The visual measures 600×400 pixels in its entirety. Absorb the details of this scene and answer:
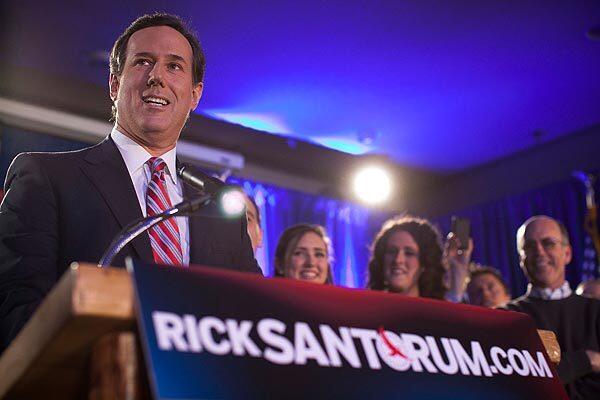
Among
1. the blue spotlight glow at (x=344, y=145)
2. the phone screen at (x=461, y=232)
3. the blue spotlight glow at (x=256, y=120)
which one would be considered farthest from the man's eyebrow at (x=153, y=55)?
the blue spotlight glow at (x=344, y=145)

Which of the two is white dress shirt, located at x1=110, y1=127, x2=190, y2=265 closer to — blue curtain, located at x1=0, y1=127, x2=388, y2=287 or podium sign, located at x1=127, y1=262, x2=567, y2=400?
podium sign, located at x1=127, y1=262, x2=567, y2=400

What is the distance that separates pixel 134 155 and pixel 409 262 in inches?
88.0

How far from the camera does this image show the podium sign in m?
0.71

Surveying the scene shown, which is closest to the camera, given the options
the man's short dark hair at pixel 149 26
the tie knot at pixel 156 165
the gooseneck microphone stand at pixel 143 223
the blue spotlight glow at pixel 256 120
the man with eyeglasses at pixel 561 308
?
the gooseneck microphone stand at pixel 143 223

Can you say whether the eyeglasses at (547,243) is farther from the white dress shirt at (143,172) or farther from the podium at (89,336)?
the podium at (89,336)

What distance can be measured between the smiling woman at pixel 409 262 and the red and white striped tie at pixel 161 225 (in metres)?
2.17

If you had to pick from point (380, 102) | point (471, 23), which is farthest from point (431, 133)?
point (471, 23)

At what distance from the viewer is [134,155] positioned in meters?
1.45

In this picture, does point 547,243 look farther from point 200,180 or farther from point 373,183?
point 373,183

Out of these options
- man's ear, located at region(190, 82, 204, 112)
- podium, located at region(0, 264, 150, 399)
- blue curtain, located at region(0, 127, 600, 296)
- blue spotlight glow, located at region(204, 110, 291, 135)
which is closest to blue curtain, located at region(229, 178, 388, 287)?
blue curtain, located at region(0, 127, 600, 296)

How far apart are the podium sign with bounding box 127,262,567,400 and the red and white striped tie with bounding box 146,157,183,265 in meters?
0.51

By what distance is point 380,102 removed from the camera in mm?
4984

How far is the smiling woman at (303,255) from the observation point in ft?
11.1

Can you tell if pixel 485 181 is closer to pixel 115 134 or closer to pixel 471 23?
pixel 471 23
